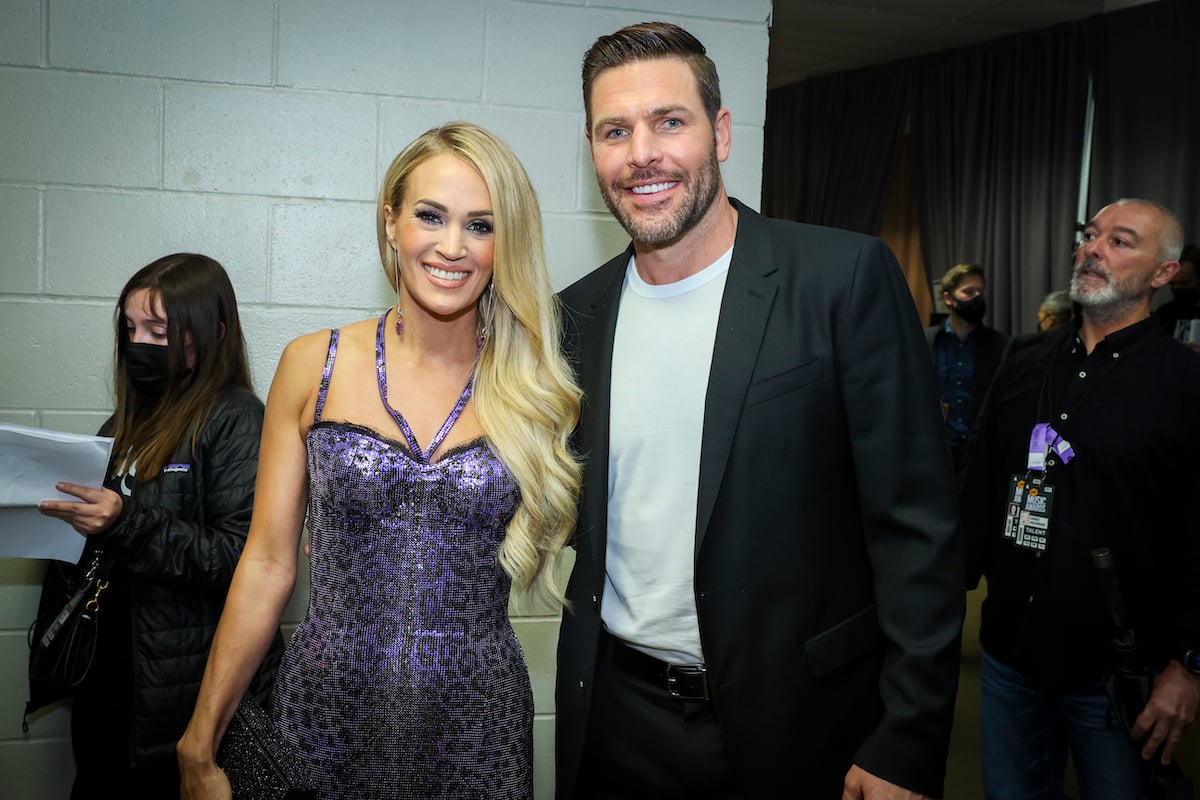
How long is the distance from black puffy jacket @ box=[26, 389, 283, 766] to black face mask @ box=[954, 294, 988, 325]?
159 inches

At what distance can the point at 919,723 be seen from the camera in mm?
1363

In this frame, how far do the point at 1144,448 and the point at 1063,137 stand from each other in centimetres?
446

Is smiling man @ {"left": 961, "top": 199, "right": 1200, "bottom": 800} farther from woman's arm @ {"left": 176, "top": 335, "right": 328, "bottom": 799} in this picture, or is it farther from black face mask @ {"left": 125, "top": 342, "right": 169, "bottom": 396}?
black face mask @ {"left": 125, "top": 342, "right": 169, "bottom": 396}

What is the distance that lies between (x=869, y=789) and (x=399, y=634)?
744mm

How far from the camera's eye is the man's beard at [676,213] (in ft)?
4.95

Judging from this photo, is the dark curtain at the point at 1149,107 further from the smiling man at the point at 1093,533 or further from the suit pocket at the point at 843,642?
the suit pocket at the point at 843,642

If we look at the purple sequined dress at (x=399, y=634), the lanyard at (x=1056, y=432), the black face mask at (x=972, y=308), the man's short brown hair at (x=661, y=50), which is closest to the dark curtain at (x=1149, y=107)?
the black face mask at (x=972, y=308)

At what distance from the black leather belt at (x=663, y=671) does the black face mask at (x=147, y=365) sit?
3.70 ft

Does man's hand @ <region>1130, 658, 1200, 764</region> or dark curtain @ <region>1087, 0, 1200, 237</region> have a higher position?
dark curtain @ <region>1087, 0, 1200, 237</region>

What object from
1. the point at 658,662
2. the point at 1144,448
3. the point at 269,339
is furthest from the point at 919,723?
the point at 269,339

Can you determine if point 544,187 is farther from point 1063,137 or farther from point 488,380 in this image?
point 1063,137

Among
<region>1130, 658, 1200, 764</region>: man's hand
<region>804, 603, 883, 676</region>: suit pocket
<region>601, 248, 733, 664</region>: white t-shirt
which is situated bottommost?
<region>1130, 658, 1200, 764</region>: man's hand

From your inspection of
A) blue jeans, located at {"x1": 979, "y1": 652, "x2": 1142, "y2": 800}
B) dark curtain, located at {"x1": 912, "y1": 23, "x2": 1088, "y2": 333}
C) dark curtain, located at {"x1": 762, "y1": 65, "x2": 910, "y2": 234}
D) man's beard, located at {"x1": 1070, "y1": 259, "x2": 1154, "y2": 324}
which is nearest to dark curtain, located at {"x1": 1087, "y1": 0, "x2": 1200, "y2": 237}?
dark curtain, located at {"x1": 912, "y1": 23, "x2": 1088, "y2": 333}

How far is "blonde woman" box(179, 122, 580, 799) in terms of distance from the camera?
151 cm
